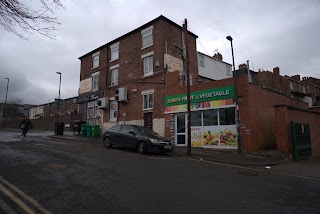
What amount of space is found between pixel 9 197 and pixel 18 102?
7958 centimetres

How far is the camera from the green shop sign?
618 inches

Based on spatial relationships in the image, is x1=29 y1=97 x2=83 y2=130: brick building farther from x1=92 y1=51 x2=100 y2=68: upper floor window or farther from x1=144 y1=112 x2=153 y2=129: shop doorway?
x1=144 y1=112 x2=153 y2=129: shop doorway

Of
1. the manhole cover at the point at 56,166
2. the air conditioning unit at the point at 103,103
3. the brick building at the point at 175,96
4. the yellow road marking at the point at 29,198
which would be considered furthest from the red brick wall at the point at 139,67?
the yellow road marking at the point at 29,198

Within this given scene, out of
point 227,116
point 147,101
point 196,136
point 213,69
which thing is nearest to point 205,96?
point 227,116

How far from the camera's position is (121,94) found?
76.3 feet

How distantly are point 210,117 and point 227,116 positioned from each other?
51.0 inches

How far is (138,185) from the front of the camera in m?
6.42

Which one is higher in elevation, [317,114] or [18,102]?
[18,102]

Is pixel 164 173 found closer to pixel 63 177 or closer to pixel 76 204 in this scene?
pixel 63 177

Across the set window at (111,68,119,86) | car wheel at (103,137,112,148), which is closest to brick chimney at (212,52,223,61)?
window at (111,68,119,86)

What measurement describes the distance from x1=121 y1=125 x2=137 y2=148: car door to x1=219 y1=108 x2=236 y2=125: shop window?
593 centimetres

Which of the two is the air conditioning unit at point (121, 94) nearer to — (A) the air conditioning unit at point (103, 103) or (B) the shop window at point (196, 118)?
(A) the air conditioning unit at point (103, 103)

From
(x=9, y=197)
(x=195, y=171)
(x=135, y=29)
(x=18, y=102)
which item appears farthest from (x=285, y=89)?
(x=18, y=102)

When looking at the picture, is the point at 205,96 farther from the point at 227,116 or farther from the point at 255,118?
the point at 255,118
